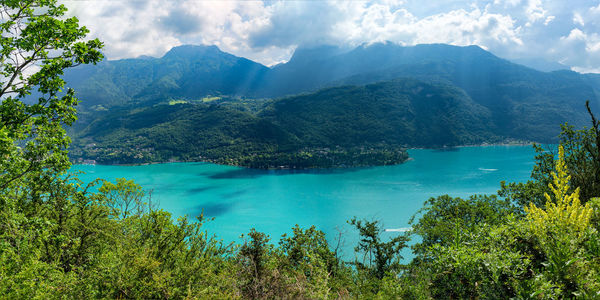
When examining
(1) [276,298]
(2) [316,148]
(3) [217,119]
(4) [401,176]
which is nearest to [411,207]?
(4) [401,176]

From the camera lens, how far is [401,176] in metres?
95.6

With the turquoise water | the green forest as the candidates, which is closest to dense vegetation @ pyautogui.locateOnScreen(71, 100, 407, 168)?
the turquoise water

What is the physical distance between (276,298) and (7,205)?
676 cm

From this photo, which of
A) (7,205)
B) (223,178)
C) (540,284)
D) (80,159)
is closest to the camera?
(540,284)

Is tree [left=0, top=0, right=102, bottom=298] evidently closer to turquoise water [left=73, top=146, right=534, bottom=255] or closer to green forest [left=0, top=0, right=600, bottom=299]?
green forest [left=0, top=0, right=600, bottom=299]

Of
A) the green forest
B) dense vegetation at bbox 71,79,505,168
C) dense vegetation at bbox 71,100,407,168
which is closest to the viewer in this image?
the green forest

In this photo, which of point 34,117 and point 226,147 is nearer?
point 34,117

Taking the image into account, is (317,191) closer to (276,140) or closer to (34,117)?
(34,117)

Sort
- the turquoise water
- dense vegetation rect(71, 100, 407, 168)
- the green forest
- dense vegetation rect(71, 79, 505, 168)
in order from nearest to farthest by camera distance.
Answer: the green forest, the turquoise water, dense vegetation rect(71, 100, 407, 168), dense vegetation rect(71, 79, 505, 168)

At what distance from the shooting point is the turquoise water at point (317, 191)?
57500 millimetres

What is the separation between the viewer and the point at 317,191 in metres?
80.9

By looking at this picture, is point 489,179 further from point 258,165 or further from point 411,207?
point 258,165

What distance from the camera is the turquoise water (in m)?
57.5

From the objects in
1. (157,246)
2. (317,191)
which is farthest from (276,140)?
(157,246)
